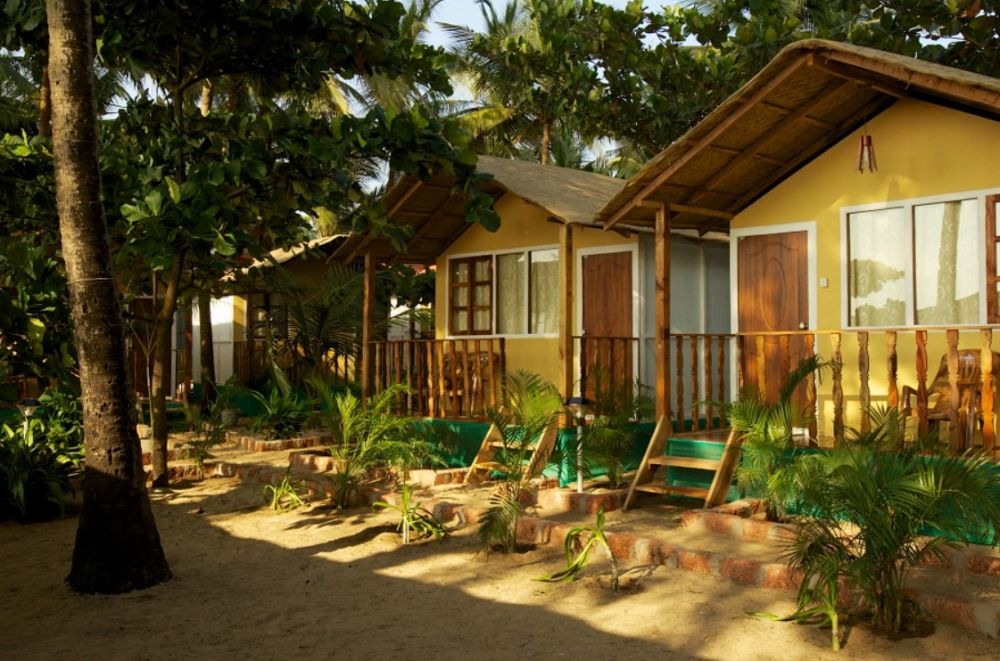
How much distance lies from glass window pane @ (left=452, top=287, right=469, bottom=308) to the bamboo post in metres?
7.27

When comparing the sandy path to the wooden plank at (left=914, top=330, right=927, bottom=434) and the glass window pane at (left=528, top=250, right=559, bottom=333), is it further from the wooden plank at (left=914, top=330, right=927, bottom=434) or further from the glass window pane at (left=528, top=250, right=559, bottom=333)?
the glass window pane at (left=528, top=250, right=559, bottom=333)

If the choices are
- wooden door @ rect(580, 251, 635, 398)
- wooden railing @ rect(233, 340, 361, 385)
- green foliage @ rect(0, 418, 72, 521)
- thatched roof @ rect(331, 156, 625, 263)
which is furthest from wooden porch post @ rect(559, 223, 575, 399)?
wooden railing @ rect(233, 340, 361, 385)

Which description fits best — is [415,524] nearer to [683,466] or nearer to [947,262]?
[683,466]

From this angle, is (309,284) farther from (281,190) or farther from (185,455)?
(281,190)

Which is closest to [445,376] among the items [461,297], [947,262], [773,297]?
[461,297]

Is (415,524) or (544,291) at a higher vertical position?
(544,291)

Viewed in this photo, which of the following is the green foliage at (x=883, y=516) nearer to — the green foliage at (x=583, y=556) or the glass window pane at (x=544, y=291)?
the green foliage at (x=583, y=556)

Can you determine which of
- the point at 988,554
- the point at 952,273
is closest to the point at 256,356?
the point at 952,273

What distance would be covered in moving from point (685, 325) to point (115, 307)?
7.00 metres

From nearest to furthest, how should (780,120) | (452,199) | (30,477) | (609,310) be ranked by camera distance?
(780,120)
(30,477)
(609,310)
(452,199)

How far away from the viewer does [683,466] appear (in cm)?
848

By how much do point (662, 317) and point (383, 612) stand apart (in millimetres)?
4166

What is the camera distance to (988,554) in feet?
20.5

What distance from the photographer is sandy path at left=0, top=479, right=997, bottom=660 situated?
5.38 metres
